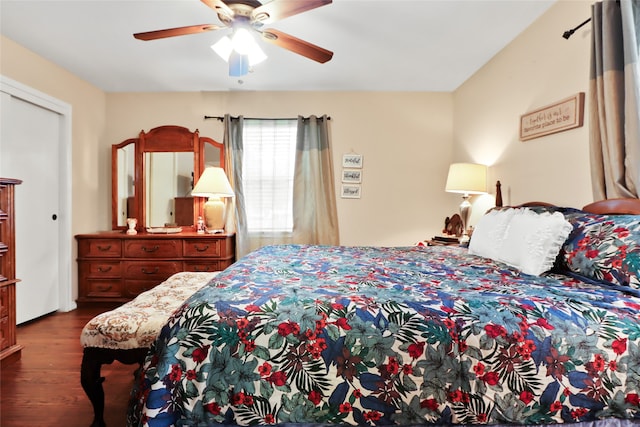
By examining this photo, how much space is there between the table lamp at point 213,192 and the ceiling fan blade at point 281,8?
2.03 metres

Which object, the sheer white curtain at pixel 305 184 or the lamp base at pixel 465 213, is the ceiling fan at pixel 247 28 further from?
the lamp base at pixel 465 213

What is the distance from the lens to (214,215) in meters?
3.87

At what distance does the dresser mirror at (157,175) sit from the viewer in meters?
4.00

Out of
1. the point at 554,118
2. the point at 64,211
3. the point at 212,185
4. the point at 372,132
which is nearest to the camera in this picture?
the point at 554,118

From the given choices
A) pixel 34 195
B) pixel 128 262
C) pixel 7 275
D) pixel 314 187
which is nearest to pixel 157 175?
pixel 128 262

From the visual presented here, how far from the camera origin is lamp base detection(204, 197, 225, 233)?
12.7 feet

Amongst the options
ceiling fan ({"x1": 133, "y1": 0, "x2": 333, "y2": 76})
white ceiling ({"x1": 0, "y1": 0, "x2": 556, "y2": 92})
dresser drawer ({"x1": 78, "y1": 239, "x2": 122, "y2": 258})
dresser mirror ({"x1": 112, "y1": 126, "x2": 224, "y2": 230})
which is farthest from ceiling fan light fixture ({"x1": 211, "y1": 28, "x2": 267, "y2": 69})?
dresser drawer ({"x1": 78, "y1": 239, "x2": 122, "y2": 258})

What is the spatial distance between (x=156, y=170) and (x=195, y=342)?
349 centimetres

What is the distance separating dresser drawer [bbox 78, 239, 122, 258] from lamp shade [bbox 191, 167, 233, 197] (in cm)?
94

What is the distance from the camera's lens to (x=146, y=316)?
5.17 feet

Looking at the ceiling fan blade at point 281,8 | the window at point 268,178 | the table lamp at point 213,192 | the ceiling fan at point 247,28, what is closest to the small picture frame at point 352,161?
the window at point 268,178

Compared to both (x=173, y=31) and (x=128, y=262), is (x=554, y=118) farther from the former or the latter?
(x=128, y=262)

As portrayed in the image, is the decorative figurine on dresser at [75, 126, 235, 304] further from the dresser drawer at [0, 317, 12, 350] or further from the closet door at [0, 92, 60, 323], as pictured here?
the dresser drawer at [0, 317, 12, 350]

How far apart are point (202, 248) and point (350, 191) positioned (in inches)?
69.6
